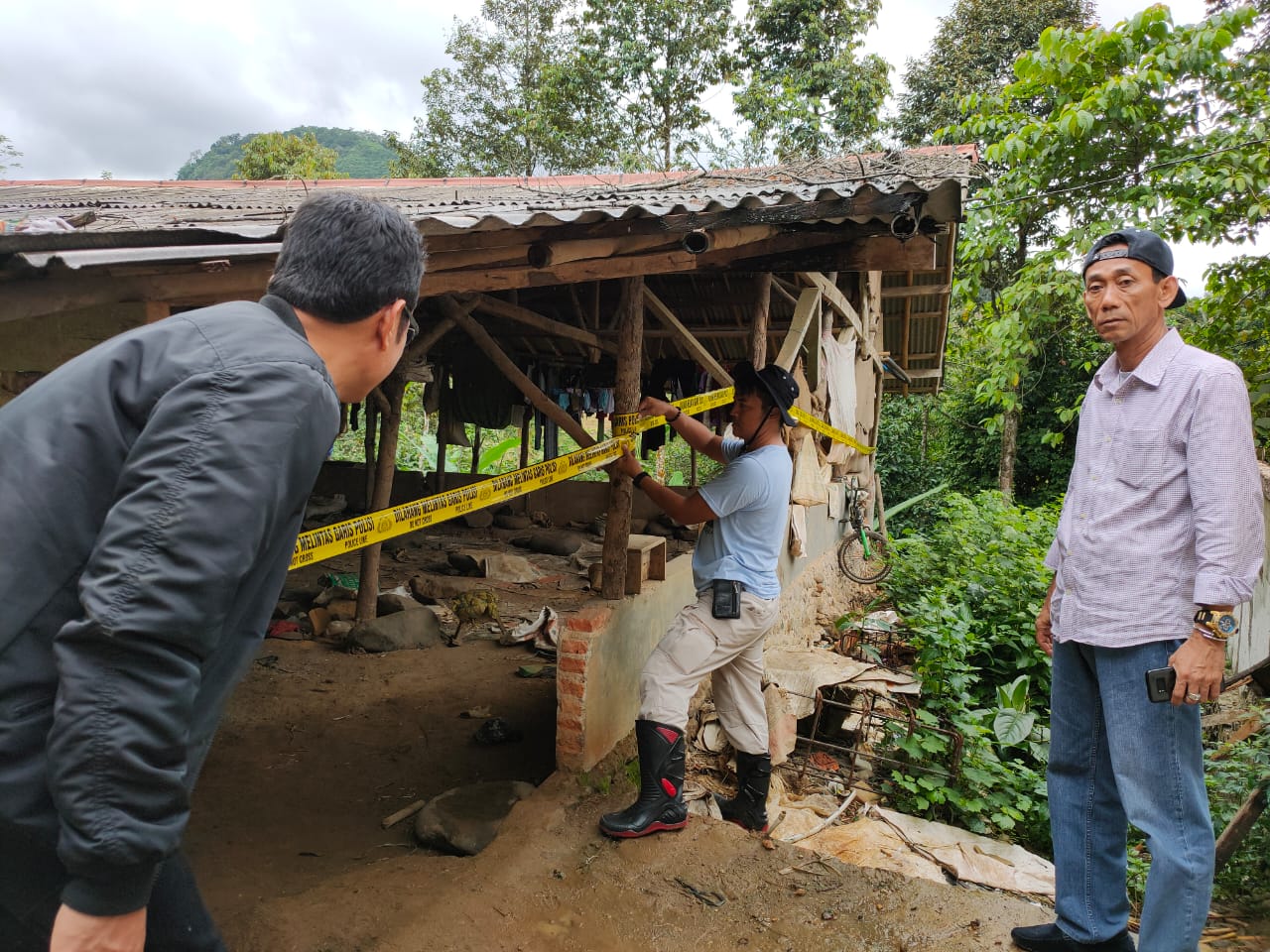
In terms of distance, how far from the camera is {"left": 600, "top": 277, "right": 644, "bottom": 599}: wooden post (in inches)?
170

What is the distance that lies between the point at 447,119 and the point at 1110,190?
1687 centimetres

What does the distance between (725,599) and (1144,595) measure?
1721 mm

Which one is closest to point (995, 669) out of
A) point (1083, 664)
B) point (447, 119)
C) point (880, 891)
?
point (880, 891)

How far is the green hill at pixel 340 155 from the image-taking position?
39250 millimetres

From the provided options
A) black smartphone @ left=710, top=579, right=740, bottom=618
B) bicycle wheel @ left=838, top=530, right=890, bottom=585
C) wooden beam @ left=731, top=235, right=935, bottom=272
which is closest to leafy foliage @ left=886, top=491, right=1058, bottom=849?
bicycle wheel @ left=838, top=530, right=890, bottom=585

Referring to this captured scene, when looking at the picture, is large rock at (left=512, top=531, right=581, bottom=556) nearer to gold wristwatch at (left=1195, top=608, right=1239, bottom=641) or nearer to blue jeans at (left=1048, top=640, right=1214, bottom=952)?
blue jeans at (left=1048, top=640, right=1214, bottom=952)

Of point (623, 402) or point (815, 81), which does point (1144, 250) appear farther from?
point (815, 81)

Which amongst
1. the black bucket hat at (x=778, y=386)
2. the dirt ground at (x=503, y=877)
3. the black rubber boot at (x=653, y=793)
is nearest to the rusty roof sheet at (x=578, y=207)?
the black bucket hat at (x=778, y=386)

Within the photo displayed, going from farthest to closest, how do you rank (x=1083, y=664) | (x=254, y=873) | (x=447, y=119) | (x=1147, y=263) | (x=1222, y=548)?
1. (x=447, y=119)
2. (x=254, y=873)
3. (x=1083, y=664)
4. (x=1147, y=263)
5. (x=1222, y=548)

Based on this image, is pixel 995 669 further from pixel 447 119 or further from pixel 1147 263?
pixel 447 119

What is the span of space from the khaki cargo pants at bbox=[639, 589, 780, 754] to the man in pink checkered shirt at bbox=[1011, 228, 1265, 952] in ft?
4.48

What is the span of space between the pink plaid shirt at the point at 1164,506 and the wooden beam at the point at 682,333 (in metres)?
2.61

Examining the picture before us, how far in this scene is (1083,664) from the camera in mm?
2654

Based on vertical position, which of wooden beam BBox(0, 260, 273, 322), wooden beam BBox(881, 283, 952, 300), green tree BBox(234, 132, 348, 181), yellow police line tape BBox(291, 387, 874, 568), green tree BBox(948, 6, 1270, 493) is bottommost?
yellow police line tape BBox(291, 387, 874, 568)
